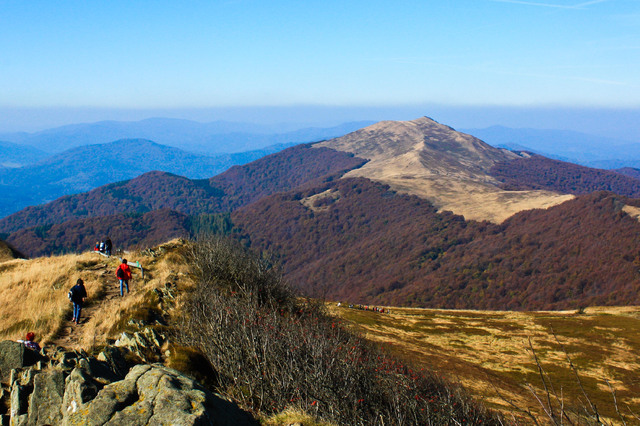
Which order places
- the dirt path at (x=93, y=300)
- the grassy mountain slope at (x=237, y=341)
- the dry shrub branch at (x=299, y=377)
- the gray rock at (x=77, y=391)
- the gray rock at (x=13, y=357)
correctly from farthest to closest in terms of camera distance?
the dirt path at (x=93, y=300)
the grassy mountain slope at (x=237, y=341)
the dry shrub branch at (x=299, y=377)
the gray rock at (x=13, y=357)
the gray rock at (x=77, y=391)

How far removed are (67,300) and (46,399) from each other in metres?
11.2

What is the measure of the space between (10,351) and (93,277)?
13.0m

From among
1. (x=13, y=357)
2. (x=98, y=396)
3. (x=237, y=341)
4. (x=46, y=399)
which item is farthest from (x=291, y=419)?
(x=13, y=357)

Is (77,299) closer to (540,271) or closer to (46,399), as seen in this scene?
(46,399)

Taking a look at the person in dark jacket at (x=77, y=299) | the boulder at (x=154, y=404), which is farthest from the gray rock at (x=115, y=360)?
the person in dark jacket at (x=77, y=299)

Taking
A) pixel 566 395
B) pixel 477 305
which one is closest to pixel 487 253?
pixel 477 305

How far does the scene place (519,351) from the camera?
44969 mm

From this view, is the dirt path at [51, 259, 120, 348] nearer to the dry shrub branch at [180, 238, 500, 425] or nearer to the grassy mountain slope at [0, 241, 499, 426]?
the grassy mountain slope at [0, 241, 499, 426]

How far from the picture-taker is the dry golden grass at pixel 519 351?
30034mm

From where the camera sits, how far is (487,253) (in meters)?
189

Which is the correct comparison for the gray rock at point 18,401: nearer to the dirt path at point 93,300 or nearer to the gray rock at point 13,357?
the gray rock at point 13,357

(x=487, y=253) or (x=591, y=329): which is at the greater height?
(x=591, y=329)

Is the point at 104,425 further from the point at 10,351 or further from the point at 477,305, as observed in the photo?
the point at 477,305

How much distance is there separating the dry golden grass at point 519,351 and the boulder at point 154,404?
2100 centimetres
